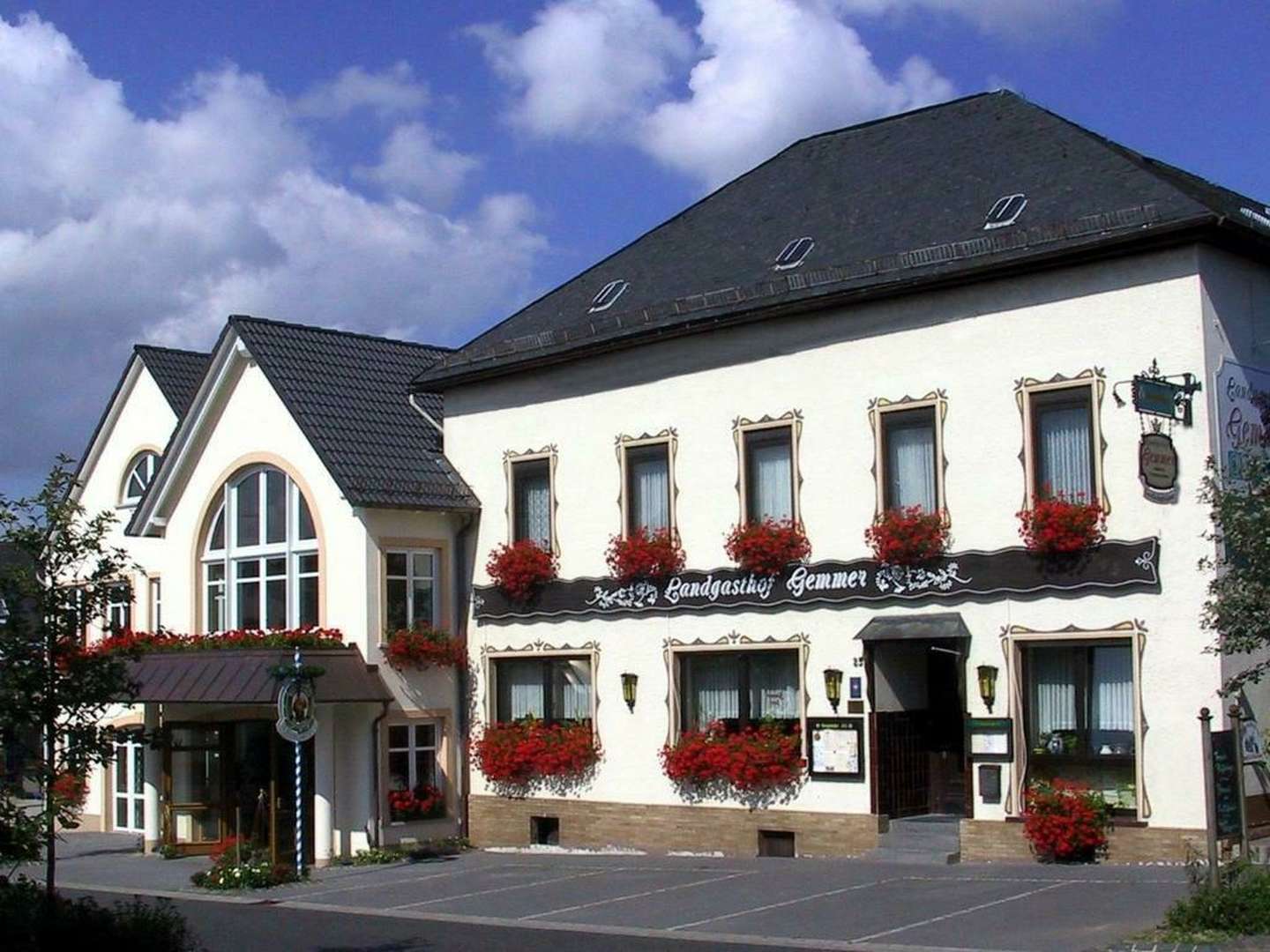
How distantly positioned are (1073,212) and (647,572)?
800 cm

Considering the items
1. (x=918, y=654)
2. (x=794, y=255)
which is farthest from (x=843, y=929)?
(x=794, y=255)

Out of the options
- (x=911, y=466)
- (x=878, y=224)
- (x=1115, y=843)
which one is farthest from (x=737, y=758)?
(x=878, y=224)

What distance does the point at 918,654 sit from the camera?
23328 mm

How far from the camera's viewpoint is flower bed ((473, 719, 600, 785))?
2595 centimetres

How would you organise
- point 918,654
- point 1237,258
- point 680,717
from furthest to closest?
point 680,717
point 918,654
point 1237,258

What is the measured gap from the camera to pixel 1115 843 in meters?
20.0

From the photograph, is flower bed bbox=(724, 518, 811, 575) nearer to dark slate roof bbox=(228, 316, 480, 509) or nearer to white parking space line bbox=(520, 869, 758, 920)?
white parking space line bbox=(520, 869, 758, 920)

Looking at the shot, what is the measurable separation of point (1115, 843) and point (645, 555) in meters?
8.02

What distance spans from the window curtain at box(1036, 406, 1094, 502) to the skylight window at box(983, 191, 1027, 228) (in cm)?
258

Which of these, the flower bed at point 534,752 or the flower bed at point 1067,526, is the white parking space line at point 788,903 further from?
the flower bed at point 534,752

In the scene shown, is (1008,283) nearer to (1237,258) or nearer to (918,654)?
(1237,258)

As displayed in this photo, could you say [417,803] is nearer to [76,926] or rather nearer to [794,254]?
[794,254]

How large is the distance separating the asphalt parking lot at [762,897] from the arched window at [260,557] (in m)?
4.66

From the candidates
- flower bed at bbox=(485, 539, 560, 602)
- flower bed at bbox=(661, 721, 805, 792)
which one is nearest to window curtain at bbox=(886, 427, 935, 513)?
flower bed at bbox=(661, 721, 805, 792)
